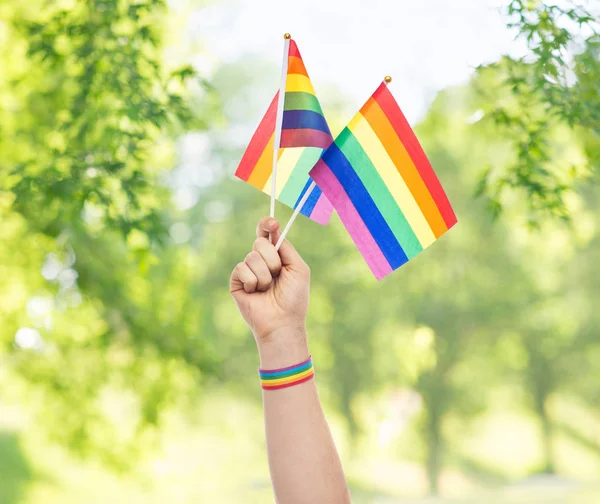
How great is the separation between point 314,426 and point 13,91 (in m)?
3.97

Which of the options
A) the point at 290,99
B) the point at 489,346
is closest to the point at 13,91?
the point at 290,99

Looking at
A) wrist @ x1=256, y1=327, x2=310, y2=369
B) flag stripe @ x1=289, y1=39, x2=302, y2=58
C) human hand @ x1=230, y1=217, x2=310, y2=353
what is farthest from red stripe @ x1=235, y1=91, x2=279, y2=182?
wrist @ x1=256, y1=327, x2=310, y2=369

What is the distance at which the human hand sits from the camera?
1.34 m

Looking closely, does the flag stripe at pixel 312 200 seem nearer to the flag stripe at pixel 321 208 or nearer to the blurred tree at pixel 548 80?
the flag stripe at pixel 321 208

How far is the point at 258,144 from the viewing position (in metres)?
1.57

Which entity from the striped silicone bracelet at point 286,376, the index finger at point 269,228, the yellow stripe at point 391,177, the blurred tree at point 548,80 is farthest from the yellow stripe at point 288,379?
the blurred tree at point 548,80

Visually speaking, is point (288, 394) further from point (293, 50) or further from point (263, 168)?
point (293, 50)

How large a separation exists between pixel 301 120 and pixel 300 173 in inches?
5.3

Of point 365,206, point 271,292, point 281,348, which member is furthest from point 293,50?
point 281,348

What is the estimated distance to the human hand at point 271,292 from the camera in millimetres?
1345

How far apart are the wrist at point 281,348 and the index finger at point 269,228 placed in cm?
19

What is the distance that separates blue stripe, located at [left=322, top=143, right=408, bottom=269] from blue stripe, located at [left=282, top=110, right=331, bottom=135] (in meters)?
0.07

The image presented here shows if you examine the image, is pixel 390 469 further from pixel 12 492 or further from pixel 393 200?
pixel 393 200

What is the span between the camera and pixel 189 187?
40.4 ft
